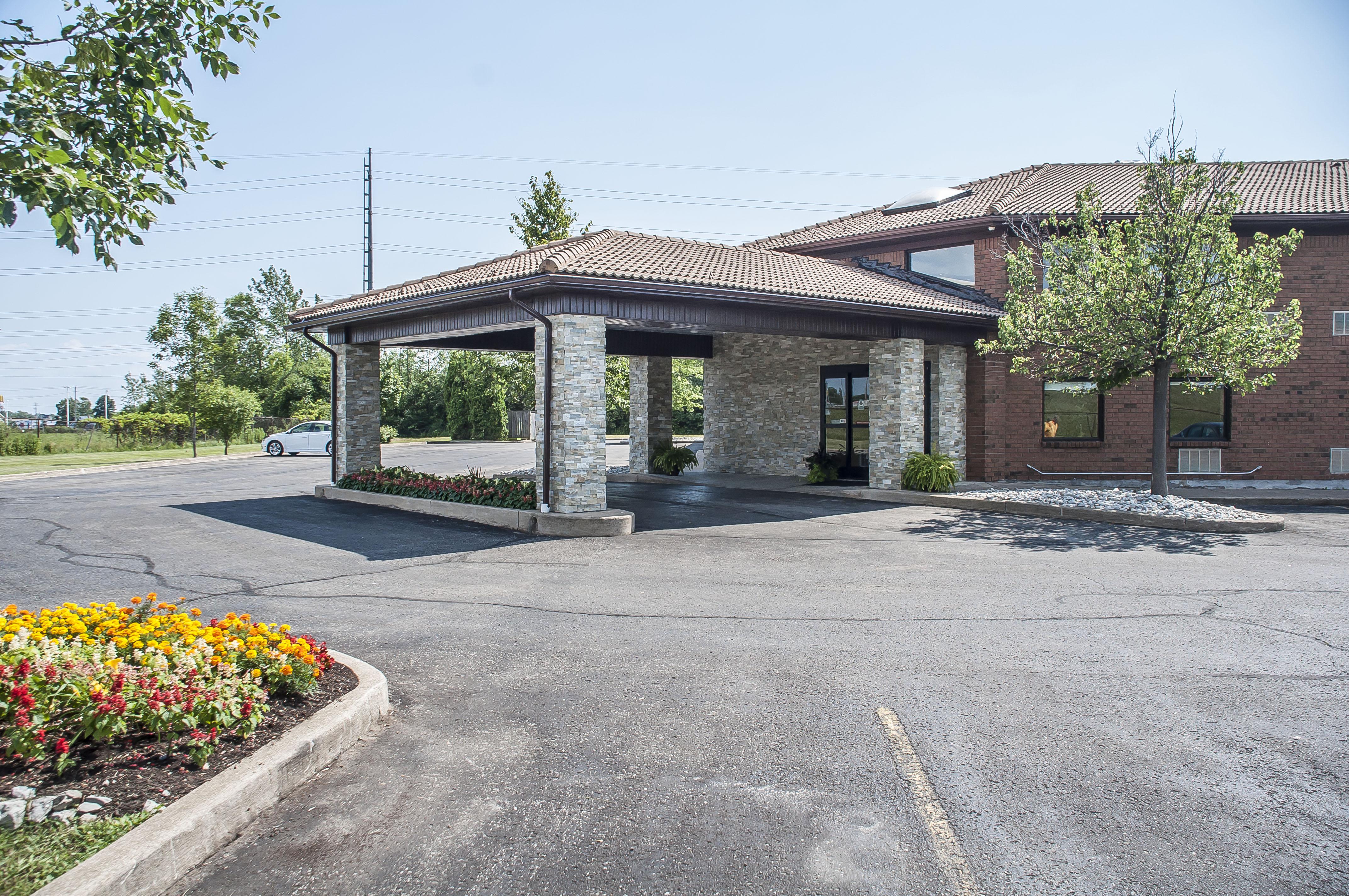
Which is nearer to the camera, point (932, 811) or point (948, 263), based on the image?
point (932, 811)

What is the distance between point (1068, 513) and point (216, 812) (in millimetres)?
13912

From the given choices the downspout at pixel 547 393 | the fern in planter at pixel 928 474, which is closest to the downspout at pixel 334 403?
the downspout at pixel 547 393

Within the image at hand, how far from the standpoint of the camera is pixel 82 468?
26.6 metres

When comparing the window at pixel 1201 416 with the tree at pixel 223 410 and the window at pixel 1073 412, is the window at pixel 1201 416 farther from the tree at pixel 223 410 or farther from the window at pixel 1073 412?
the tree at pixel 223 410

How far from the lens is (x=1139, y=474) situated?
19.0 metres

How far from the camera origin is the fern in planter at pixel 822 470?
768 inches

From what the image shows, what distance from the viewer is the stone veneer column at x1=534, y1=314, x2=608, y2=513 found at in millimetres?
12906

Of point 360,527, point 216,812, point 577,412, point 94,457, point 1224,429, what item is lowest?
point 216,812

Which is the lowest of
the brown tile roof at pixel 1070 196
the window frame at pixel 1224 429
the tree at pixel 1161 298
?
the window frame at pixel 1224 429

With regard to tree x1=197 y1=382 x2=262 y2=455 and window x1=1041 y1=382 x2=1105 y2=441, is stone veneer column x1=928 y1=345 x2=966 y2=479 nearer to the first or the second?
window x1=1041 y1=382 x2=1105 y2=441

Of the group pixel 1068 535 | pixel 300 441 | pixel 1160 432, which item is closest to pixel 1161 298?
pixel 1160 432

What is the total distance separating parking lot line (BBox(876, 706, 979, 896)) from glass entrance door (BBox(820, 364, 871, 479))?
15371mm

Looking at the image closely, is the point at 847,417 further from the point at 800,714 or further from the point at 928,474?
the point at 800,714

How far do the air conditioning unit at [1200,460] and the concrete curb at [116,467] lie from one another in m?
29.5
